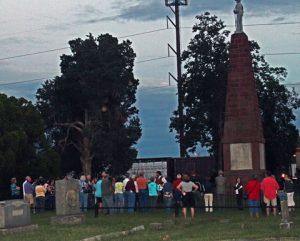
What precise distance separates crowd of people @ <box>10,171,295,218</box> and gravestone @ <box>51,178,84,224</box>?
1611 mm

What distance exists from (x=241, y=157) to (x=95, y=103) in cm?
2556

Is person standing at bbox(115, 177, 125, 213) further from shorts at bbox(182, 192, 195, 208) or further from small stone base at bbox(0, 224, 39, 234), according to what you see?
small stone base at bbox(0, 224, 39, 234)

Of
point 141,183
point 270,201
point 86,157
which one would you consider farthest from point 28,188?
point 86,157

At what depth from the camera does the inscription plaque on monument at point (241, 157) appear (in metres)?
34.4

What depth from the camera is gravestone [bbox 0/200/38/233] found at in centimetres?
2203

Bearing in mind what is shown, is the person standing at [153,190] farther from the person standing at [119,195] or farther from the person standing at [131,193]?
the person standing at [119,195]

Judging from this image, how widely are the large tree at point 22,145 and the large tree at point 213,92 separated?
960 centimetres

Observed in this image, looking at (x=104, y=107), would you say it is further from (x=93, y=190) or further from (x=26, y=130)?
(x=93, y=190)

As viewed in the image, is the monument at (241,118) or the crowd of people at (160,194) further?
the monument at (241,118)


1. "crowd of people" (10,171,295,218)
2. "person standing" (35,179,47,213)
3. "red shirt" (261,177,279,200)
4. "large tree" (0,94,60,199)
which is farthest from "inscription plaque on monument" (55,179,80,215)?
"large tree" (0,94,60,199)

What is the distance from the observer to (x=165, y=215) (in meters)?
27.3

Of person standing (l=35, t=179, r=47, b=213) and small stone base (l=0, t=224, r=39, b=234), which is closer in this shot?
small stone base (l=0, t=224, r=39, b=234)

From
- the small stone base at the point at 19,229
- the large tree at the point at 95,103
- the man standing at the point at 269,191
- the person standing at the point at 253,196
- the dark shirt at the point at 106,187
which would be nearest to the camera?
the small stone base at the point at 19,229

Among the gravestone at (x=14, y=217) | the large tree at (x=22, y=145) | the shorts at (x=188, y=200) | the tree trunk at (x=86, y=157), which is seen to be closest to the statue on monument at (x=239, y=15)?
the shorts at (x=188, y=200)
